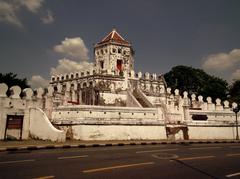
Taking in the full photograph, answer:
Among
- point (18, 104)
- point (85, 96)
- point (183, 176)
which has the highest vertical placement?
point (85, 96)

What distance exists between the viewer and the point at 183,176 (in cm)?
739

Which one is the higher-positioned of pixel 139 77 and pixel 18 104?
pixel 139 77

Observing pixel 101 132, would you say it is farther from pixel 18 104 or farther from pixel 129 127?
pixel 18 104

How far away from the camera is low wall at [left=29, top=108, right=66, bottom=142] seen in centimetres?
1872

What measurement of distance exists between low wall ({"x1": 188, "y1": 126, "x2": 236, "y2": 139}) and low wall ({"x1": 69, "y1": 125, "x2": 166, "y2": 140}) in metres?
3.47

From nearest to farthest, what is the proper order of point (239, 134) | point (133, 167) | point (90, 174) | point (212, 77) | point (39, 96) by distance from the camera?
point (90, 174) < point (133, 167) < point (39, 96) < point (239, 134) < point (212, 77)

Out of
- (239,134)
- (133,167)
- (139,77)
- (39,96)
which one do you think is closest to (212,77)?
(139,77)

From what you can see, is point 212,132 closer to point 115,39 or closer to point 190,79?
point 115,39

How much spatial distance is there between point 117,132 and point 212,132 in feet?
36.0

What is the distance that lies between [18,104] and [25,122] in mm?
1834

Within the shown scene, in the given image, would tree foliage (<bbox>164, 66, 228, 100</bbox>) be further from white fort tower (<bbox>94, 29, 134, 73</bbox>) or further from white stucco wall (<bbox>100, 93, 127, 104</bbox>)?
white stucco wall (<bbox>100, 93, 127, 104</bbox>)

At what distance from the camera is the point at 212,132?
24000mm

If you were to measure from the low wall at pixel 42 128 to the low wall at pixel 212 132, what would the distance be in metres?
13.5

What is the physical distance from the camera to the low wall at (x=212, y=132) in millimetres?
23362
